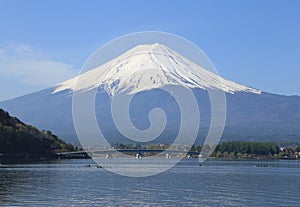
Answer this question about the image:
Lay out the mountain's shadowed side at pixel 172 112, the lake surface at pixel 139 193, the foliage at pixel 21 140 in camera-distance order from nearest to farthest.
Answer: the lake surface at pixel 139 193
the foliage at pixel 21 140
the mountain's shadowed side at pixel 172 112

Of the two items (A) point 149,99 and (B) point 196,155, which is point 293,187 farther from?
(A) point 149,99

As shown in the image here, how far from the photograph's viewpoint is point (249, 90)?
19188cm

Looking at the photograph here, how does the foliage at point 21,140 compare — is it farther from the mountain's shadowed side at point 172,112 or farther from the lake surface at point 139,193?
the mountain's shadowed side at point 172,112

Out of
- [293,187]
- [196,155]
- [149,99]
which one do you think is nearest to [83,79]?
[149,99]

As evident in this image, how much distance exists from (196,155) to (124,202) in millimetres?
66717

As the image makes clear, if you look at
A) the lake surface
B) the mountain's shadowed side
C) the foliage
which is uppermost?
the mountain's shadowed side

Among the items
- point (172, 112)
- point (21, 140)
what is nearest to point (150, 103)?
point (172, 112)

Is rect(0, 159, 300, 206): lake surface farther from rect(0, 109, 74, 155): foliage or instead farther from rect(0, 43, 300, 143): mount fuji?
rect(0, 43, 300, 143): mount fuji

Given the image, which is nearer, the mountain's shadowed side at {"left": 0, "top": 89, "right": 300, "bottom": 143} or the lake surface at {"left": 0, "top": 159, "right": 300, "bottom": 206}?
the lake surface at {"left": 0, "top": 159, "right": 300, "bottom": 206}

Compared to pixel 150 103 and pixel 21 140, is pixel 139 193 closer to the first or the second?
pixel 21 140

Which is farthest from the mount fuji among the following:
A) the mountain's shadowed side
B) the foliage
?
the foliage

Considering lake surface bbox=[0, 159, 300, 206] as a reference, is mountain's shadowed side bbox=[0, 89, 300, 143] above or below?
above

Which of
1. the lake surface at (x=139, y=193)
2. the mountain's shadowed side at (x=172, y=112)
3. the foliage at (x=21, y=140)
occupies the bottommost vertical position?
the lake surface at (x=139, y=193)

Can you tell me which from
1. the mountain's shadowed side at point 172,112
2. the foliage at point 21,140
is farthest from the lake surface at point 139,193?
the mountain's shadowed side at point 172,112
